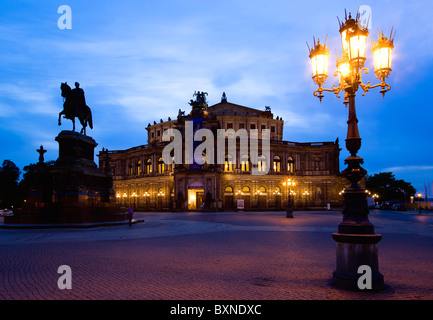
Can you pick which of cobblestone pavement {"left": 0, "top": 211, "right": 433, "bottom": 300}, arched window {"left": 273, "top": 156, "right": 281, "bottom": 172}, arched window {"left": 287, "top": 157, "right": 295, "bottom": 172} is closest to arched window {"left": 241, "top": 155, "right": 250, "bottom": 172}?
arched window {"left": 273, "top": 156, "right": 281, "bottom": 172}

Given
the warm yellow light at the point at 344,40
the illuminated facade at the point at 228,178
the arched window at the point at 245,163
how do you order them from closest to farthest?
1. the warm yellow light at the point at 344,40
2. the illuminated facade at the point at 228,178
3. the arched window at the point at 245,163

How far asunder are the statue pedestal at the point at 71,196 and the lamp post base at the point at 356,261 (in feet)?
63.2

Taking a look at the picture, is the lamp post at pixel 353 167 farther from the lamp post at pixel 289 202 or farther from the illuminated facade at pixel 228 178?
→ the illuminated facade at pixel 228 178

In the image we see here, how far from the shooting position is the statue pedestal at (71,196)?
22984mm

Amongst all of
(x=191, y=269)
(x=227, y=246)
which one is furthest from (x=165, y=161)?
(x=191, y=269)

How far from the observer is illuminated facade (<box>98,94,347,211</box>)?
215ft

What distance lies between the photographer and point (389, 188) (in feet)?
386

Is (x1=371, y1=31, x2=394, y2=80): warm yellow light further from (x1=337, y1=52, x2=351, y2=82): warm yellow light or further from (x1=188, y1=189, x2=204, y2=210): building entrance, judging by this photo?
(x1=188, y1=189, x2=204, y2=210): building entrance

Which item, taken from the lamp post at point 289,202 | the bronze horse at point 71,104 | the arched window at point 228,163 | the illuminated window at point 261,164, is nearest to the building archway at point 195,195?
the arched window at point 228,163

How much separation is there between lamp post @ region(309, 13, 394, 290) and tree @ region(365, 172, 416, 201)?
394ft

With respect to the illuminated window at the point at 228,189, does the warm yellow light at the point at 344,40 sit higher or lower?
higher

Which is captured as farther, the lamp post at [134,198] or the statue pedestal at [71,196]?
the lamp post at [134,198]
